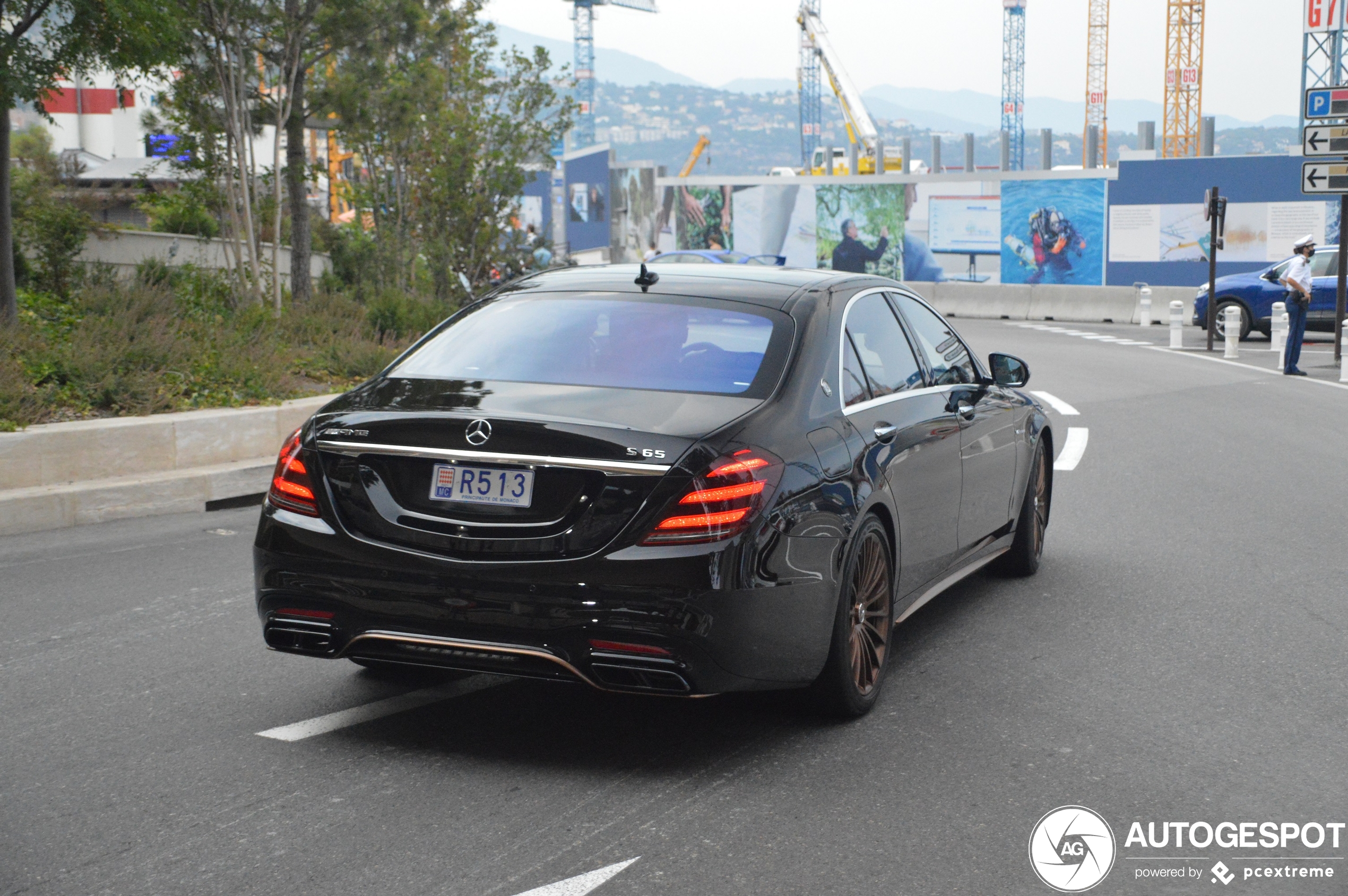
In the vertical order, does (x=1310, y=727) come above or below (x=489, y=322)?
below

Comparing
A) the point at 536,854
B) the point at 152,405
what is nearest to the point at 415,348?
the point at 536,854

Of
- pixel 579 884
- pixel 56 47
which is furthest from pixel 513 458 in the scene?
pixel 56 47

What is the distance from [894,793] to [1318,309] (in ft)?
80.7

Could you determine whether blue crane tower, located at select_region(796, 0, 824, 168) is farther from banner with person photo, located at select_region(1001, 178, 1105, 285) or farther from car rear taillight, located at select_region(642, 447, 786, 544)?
car rear taillight, located at select_region(642, 447, 786, 544)

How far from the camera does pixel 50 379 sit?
9875mm

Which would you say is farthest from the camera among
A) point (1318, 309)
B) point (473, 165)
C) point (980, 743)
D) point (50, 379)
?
point (1318, 309)

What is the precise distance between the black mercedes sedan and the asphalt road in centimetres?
35

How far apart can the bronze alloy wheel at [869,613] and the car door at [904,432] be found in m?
0.20

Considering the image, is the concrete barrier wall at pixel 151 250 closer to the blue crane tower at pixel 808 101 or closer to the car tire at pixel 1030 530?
the car tire at pixel 1030 530

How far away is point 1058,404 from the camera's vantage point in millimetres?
16531

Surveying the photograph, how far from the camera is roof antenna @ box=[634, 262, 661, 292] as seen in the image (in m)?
5.38

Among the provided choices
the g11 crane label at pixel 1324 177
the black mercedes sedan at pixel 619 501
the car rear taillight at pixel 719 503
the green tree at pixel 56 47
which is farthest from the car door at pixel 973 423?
the g11 crane label at pixel 1324 177

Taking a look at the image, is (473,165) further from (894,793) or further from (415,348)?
(894,793)

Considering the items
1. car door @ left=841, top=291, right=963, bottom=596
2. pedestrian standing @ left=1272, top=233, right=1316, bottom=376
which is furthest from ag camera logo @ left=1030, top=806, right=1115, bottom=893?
pedestrian standing @ left=1272, top=233, right=1316, bottom=376
